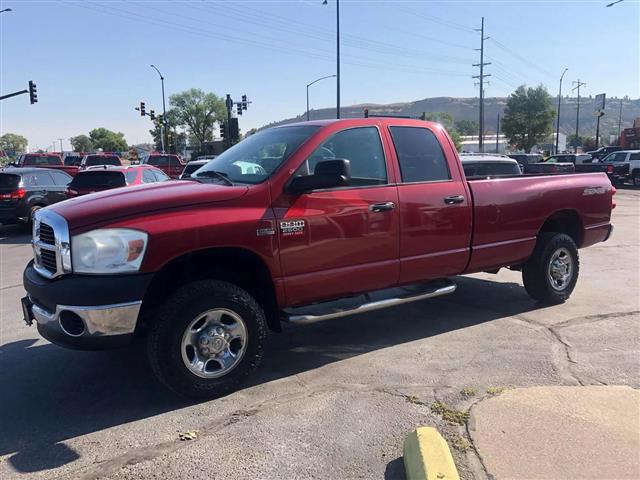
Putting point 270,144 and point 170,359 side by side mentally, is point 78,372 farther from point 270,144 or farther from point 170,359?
point 270,144

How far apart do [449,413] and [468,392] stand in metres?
0.40

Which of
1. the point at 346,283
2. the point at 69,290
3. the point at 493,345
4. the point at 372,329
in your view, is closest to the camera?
the point at 69,290

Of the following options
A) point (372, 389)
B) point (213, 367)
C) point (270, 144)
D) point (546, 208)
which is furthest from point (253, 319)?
point (546, 208)

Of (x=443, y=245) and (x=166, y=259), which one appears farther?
(x=443, y=245)

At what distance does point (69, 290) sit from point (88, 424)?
0.93 metres

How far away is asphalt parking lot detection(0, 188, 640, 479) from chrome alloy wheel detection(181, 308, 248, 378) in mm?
266

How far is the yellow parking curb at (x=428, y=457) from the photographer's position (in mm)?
2783

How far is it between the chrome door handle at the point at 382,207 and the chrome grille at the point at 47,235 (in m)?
2.41

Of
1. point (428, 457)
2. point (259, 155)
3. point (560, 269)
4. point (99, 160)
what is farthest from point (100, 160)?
point (428, 457)

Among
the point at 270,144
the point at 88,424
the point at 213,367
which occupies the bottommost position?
the point at 88,424

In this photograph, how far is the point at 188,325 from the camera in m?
3.72

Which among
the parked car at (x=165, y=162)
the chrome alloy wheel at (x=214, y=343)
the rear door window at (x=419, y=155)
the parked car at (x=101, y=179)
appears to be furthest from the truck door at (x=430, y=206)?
the parked car at (x=165, y=162)

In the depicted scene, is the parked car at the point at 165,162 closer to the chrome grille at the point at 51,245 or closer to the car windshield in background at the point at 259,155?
the car windshield in background at the point at 259,155

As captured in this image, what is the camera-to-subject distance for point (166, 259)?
362cm
